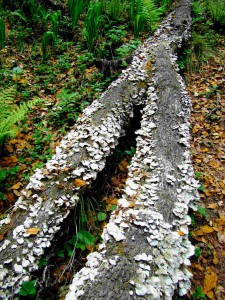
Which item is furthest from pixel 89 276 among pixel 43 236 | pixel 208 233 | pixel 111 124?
pixel 111 124

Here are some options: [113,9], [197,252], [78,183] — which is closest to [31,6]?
[113,9]

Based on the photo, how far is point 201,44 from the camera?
430 centimetres

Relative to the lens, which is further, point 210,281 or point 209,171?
point 209,171

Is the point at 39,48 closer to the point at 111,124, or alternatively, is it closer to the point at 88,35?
the point at 88,35

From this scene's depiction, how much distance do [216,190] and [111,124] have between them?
50.7 inches

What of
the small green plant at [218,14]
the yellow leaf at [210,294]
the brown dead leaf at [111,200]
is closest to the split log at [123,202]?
the brown dead leaf at [111,200]

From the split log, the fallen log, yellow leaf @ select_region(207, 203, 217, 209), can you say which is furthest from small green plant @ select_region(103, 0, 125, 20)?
yellow leaf @ select_region(207, 203, 217, 209)

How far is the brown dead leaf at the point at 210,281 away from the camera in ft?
5.59

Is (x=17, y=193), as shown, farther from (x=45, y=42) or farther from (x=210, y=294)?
→ (x=45, y=42)

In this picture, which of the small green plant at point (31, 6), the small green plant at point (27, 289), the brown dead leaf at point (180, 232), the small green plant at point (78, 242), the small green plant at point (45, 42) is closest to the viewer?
the small green plant at point (27, 289)

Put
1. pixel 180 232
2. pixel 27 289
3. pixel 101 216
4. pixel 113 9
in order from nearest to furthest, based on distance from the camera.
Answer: pixel 27 289
pixel 180 232
pixel 101 216
pixel 113 9

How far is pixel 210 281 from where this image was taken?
1.74m

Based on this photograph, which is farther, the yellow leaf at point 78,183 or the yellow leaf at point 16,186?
the yellow leaf at point 16,186

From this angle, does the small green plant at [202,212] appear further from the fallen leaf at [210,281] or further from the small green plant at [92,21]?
the small green plant at [92,21]
